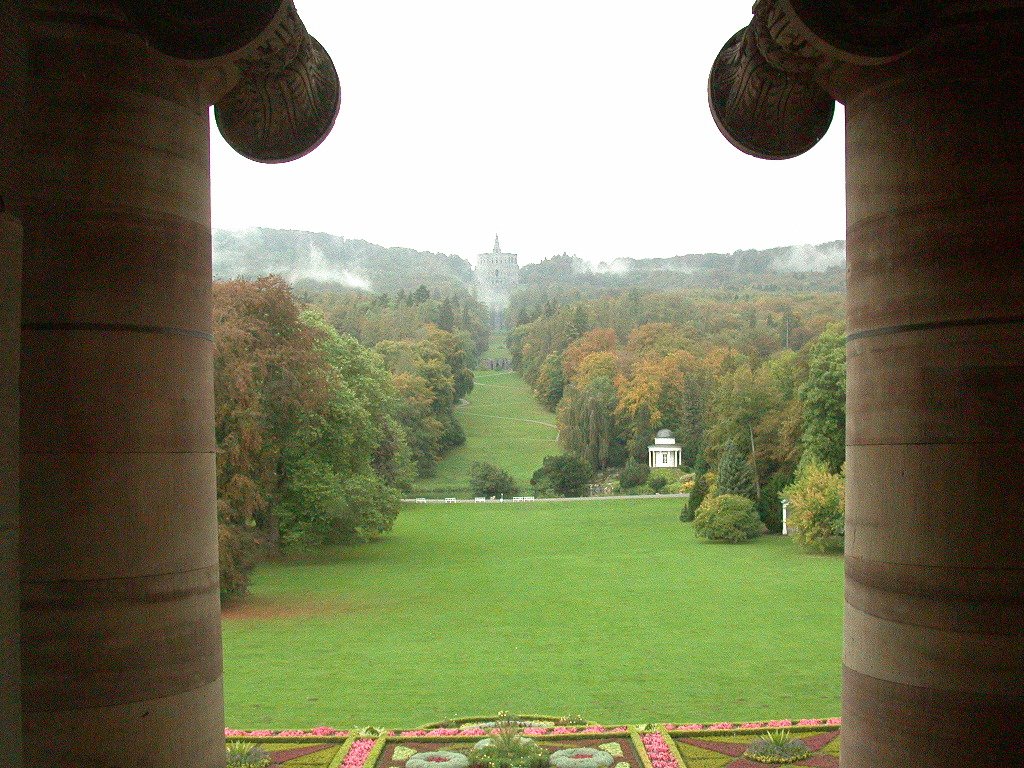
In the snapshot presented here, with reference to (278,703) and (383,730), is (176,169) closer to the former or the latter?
(383,730)

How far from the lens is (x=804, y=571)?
27.8 m

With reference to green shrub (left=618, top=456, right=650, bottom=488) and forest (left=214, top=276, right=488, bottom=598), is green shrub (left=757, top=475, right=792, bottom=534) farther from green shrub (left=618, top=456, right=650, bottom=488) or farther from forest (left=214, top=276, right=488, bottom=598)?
green shrub (left=618, top=456, right=650, bottom=488)

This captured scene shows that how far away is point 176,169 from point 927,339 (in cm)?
410

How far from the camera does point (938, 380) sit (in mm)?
5336

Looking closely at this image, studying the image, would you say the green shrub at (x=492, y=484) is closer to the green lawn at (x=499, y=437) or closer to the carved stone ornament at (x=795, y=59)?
the green lawn at (x=499, y=437)

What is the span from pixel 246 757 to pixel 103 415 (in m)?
7.07

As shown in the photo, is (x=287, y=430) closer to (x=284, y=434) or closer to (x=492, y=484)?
(x=284, y=434)

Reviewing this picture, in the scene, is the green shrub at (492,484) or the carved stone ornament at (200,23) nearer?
the carved stone ornament at (200,23)

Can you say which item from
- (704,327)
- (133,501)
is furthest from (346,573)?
(704,327)

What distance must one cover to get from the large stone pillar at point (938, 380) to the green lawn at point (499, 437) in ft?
185

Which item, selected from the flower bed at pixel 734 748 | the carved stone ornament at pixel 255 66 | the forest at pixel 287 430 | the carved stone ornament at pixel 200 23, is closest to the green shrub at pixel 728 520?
the forest at pixel 287 430

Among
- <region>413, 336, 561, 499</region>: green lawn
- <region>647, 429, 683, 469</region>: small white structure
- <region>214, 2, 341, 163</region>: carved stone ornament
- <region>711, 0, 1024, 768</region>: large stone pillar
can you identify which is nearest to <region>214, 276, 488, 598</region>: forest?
<region>214, 2, 341, 163</region>: carved stone ornament

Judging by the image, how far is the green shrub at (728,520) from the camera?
35188mm

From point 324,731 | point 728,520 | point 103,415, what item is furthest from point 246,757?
point 728,520
